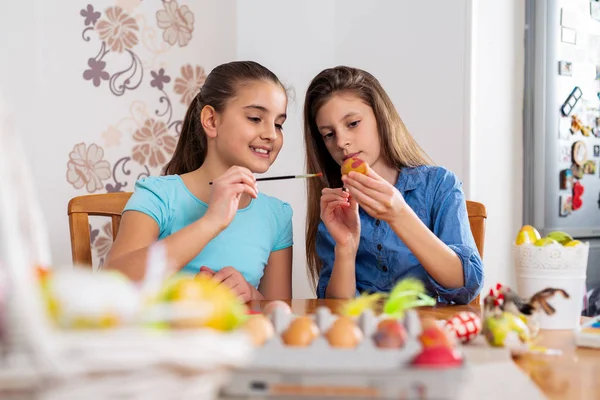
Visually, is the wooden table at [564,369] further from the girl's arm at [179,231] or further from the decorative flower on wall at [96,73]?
the decorative flower on wall at [96,73]

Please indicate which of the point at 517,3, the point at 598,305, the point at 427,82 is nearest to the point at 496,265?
the point at 598,305

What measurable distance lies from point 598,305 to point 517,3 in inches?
46.4

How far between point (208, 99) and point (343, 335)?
1.25 metres

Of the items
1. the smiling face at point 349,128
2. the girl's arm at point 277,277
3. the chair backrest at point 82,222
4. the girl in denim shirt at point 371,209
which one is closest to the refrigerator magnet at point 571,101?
the girl in denim shirt at point 371,209

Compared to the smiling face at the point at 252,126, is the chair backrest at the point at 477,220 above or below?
below

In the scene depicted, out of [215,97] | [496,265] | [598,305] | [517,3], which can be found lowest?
[598,305]

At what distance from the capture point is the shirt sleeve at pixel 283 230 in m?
1.80

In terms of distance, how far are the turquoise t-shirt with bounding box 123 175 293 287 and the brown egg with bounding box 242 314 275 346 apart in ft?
3.14

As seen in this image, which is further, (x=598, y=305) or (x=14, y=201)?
(x=598, y=305)

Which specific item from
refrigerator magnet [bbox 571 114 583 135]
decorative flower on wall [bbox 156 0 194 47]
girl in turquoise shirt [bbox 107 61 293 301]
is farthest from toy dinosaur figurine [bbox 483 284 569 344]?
decorative flower on wall [bbox 156 0 194 47]

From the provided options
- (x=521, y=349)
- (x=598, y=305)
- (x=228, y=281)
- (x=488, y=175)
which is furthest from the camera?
(x=598, y=305)

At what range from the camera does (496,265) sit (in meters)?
2.45

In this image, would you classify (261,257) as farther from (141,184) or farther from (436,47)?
(436,47)

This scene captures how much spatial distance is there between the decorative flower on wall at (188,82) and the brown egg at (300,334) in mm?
2268
